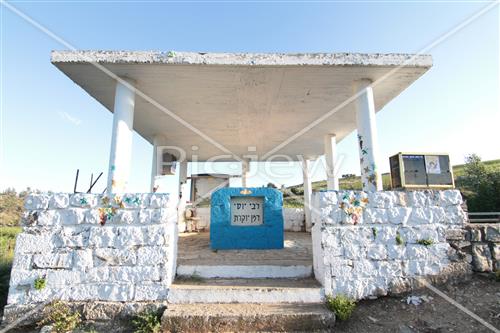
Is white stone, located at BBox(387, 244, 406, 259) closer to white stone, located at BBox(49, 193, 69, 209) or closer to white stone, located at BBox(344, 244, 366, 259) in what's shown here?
white stone, located at BBox(344, 244, 366, 259)

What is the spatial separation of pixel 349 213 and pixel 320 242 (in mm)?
593

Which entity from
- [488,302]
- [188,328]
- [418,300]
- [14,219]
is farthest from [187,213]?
[14,219]

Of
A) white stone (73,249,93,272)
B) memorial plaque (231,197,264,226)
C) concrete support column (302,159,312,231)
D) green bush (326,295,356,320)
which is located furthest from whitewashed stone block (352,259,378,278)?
concrete support column (302,159,312,231)

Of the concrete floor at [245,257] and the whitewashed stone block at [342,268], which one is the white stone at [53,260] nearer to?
the concrete floor at [245,257]

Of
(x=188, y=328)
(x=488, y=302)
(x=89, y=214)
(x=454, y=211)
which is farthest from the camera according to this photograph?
(x=454, y=211)

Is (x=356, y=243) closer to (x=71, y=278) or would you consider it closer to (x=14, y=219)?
(x=71, y=278)

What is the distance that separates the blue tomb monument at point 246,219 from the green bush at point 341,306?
2.14 metres

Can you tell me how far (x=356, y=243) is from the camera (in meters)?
3.66

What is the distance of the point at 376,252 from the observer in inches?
144

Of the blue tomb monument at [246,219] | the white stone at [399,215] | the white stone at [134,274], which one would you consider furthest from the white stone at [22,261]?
the white stone at [399,215]

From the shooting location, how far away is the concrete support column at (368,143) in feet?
15.0

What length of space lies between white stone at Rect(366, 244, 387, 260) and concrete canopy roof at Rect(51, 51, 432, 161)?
3.00 m

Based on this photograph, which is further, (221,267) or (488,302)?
(221,267)

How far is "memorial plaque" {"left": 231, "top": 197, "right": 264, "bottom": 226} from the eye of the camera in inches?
217
